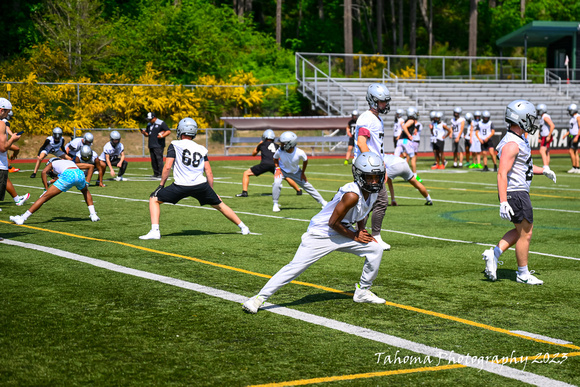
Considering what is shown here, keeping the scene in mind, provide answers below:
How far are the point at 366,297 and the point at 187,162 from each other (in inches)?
185

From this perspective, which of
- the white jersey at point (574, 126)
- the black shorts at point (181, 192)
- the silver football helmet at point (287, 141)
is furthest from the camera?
the white jersey at point (574, 126)

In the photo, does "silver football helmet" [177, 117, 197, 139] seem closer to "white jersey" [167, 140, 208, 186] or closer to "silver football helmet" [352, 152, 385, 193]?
"white jersey" [167, 140, 208, 186]

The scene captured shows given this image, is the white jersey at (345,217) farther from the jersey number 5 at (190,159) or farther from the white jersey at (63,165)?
the white jersey at (63,165)

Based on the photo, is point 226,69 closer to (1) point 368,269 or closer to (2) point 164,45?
(2) point 164,45

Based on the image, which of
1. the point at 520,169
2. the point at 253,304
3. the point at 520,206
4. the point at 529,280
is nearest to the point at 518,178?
the point at 520,169

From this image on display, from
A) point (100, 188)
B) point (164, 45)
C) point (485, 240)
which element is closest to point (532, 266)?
point (485, 240)

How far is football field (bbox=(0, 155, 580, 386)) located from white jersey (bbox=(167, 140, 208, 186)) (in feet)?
2.79

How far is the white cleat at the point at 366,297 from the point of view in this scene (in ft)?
22.2

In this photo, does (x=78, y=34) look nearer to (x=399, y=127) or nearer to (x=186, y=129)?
(x=399, y=127)

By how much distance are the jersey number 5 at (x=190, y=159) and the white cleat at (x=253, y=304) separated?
4.68 m

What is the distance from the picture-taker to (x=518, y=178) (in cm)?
772

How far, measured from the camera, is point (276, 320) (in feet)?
20.3

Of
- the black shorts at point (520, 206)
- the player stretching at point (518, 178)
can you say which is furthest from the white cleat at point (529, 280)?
the black shorts at point (520, 206)

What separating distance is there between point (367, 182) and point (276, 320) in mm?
1356
